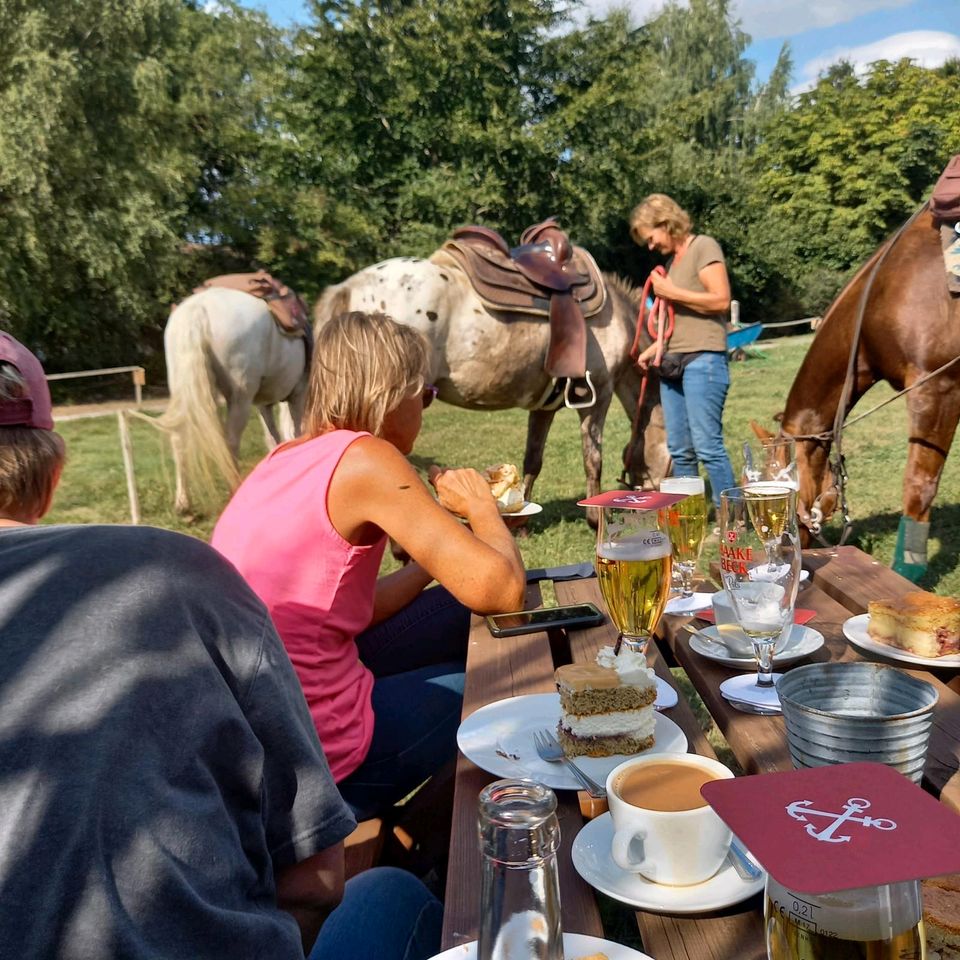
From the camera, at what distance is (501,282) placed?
6336 millimetres

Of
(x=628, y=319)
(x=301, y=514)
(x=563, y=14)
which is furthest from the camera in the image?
(x=563, y=14)

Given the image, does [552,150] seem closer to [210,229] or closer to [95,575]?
[210,229]

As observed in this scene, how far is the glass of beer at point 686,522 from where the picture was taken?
80.4 inches

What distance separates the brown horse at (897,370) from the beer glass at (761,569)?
2.84 m

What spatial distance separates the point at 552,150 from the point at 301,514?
94.2 feet

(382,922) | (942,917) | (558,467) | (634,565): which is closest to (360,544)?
(634,565)

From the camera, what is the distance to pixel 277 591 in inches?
76.9

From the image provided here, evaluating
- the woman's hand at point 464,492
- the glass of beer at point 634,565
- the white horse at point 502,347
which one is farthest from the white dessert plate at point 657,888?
the white horse at point 502,347

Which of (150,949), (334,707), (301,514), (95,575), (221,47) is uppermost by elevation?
(221,47)

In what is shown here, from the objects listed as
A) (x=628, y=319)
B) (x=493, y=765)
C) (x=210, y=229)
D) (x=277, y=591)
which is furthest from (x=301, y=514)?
(x=210, y=229)

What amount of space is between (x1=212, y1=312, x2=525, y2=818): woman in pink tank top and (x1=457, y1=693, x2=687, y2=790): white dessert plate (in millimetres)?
495

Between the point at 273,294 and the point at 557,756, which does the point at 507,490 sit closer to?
the point at 557,756

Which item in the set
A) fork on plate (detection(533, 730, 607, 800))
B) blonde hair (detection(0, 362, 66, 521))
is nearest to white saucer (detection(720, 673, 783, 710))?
fork on plate (detection(533, 730, 607, 800))

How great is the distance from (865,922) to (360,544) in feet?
4.83
